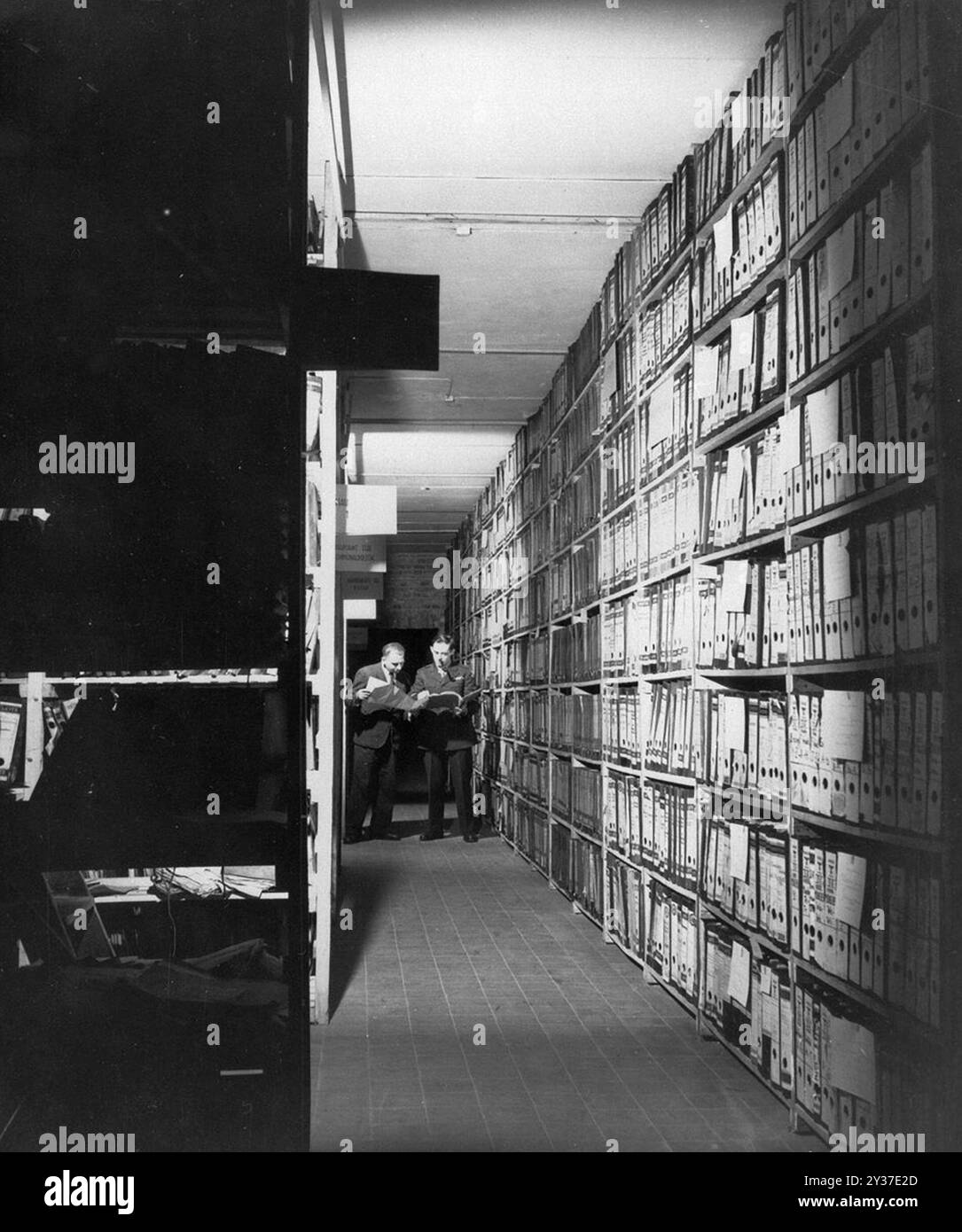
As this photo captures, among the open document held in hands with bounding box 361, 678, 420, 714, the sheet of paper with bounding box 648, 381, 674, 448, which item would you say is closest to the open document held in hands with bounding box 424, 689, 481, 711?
the open document held in hands with bounding box 361, 678, 420, 714

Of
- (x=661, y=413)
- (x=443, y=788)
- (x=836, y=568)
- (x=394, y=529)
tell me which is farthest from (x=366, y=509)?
(x=443, y=788)

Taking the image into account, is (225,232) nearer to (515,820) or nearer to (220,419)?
(220,419)

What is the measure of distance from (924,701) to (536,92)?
8.42 ft

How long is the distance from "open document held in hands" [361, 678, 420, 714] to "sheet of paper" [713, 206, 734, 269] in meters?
4.98

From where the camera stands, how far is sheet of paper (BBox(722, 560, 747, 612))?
3.53 m

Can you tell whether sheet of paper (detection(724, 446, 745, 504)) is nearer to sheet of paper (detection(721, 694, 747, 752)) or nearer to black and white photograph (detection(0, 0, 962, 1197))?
black and white photograph (detection(0, 0, 962, 1197))

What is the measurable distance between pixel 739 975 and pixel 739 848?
0.36m

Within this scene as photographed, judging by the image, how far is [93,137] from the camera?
2088mm

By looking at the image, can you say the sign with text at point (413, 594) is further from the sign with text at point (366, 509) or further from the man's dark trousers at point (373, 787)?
the sign with text at point (366, 509)

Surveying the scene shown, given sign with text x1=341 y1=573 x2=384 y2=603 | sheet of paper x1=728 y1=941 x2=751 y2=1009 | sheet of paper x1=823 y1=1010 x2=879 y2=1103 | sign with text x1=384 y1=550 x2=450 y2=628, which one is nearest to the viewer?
sheet of paper x1=823 y1=1010 x2=879 y2=1103

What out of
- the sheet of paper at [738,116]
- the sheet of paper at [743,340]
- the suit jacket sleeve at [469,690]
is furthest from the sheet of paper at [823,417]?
the suit jacket sleeve at [469,690]

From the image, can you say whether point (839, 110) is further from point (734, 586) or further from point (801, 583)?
point (734, 586)

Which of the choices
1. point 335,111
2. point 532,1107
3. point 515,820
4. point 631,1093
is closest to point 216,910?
point 532,1107

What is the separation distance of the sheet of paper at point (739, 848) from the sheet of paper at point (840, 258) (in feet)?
4.98
